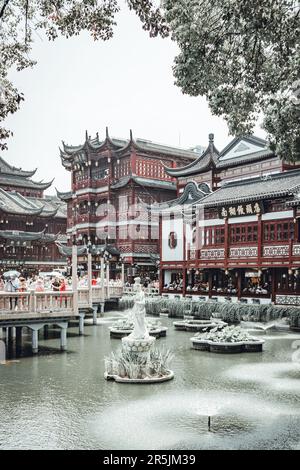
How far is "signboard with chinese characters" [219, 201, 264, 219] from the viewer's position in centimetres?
3375

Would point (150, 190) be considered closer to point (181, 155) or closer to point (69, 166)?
point (181, 155)

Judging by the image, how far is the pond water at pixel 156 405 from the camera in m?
10.8

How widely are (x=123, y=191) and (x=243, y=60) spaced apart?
138 ft

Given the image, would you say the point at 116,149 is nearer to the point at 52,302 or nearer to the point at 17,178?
the point at 17,178

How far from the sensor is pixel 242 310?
31438 millimetres

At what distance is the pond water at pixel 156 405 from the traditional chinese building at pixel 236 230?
12.2 metres

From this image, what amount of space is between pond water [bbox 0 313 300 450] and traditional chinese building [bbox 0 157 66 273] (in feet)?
135

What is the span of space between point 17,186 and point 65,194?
32.3ft

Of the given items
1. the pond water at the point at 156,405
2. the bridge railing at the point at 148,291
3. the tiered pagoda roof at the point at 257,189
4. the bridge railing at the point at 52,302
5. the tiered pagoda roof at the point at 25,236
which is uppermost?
the tiered pagoda roof at the point at 257,189

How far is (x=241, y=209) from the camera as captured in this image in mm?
35062

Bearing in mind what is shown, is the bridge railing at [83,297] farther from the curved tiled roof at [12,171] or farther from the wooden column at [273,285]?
the curved tiled roof at [12,171]

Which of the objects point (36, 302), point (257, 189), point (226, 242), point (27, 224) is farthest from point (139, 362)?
point (27, 224)

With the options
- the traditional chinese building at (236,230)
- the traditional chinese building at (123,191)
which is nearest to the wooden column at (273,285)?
the traditional chinese building at (236,230)

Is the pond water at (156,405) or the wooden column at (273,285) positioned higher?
the wooden column at (273,285)
